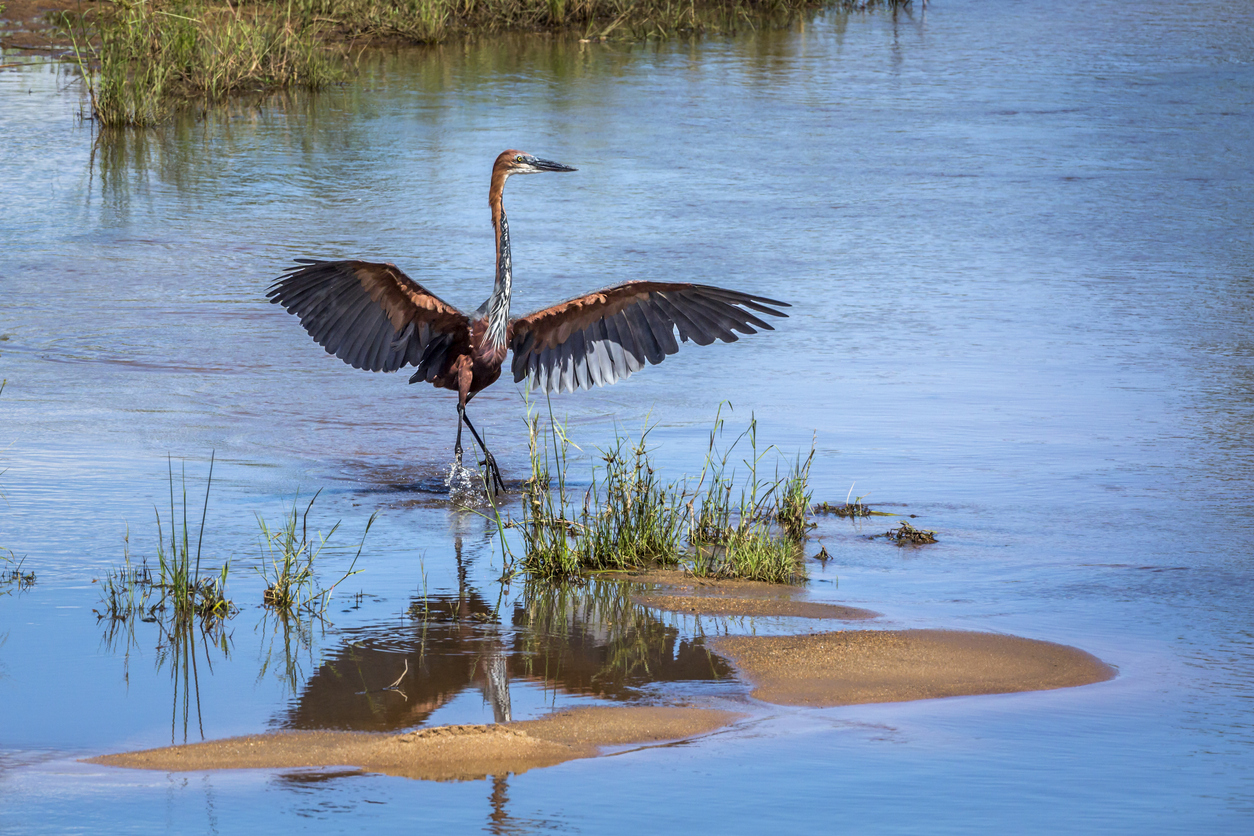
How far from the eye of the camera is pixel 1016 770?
4070mm

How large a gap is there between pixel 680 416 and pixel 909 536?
2011 mm

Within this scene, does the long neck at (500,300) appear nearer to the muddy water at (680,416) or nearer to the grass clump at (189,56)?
the muddy water at (680,416)

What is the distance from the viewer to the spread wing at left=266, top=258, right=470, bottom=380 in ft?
22.7

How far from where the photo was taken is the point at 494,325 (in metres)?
7.02

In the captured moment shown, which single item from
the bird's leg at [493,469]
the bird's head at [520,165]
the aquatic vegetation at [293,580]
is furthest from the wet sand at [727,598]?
the bird's head at [520,165]

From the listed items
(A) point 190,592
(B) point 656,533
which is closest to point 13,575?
(A) point 190,592

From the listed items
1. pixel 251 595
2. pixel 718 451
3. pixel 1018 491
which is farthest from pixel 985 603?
pixel 251 595

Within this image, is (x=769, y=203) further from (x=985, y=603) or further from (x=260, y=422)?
(x=985, y=603)

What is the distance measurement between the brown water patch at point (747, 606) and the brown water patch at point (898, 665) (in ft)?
0.76

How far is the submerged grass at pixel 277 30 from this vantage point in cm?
1495

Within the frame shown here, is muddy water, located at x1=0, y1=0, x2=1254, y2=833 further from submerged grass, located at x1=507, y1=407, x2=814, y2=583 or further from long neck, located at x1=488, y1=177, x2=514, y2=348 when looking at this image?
long neck, located at x1=488, y1=177, x2=514, y2=348

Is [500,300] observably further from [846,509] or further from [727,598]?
[727,598]

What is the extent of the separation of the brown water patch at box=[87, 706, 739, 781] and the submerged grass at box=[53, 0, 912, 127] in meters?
11.5

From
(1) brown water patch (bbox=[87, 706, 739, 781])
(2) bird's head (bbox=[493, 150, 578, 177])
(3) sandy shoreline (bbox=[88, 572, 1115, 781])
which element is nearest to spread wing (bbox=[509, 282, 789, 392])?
(2) bird's head (bbox=[493, 150, 578, 177])
